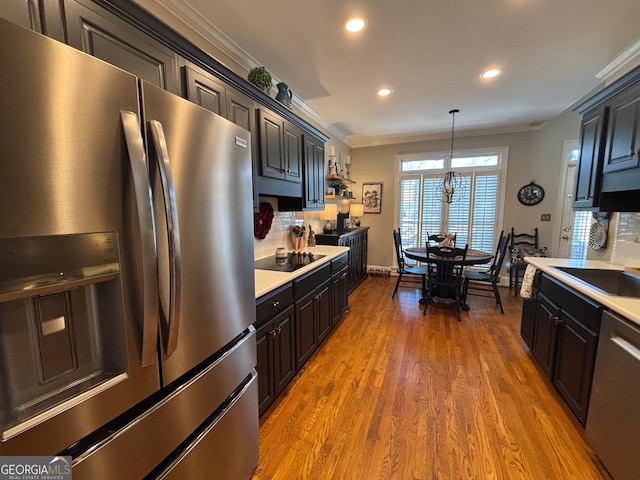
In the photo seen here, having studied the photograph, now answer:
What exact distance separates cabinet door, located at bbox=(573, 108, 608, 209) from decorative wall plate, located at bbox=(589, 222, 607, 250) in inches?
15.6

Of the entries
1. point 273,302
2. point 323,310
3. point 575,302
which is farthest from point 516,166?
point 273,302

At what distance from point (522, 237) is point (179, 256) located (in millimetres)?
5332

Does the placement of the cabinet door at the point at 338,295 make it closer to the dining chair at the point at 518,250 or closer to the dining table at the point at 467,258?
the dining table at the point at 467,258

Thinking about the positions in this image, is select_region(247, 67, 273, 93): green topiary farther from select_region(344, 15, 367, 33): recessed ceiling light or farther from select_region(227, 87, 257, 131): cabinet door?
select_region(344, 15, 367, 33): recessed ceiling light

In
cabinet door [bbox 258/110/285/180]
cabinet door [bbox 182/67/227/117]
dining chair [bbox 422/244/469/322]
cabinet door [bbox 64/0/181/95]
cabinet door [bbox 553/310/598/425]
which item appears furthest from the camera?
dining chair [bbox 422/244/469/322]

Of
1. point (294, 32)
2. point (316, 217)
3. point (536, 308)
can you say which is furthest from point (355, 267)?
point (294, 32)

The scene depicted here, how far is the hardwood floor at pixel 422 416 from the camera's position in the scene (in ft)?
4.86

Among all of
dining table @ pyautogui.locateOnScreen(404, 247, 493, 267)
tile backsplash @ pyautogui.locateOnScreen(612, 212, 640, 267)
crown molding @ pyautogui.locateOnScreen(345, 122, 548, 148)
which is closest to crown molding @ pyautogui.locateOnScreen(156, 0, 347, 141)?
dining table @ pyautogui.locateOnScreen(404, 247, 493, 267)

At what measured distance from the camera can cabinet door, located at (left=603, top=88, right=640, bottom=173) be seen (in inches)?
68.8

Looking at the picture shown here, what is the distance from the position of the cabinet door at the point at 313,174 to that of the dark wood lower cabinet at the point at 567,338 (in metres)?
2.22

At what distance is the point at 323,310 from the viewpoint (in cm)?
261

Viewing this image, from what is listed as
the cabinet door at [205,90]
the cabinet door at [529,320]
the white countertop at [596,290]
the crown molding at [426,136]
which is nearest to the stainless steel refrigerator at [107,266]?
the cabinet door at [205,90]

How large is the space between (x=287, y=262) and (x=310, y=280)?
311 millimetres

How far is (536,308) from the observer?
2.33 meters
